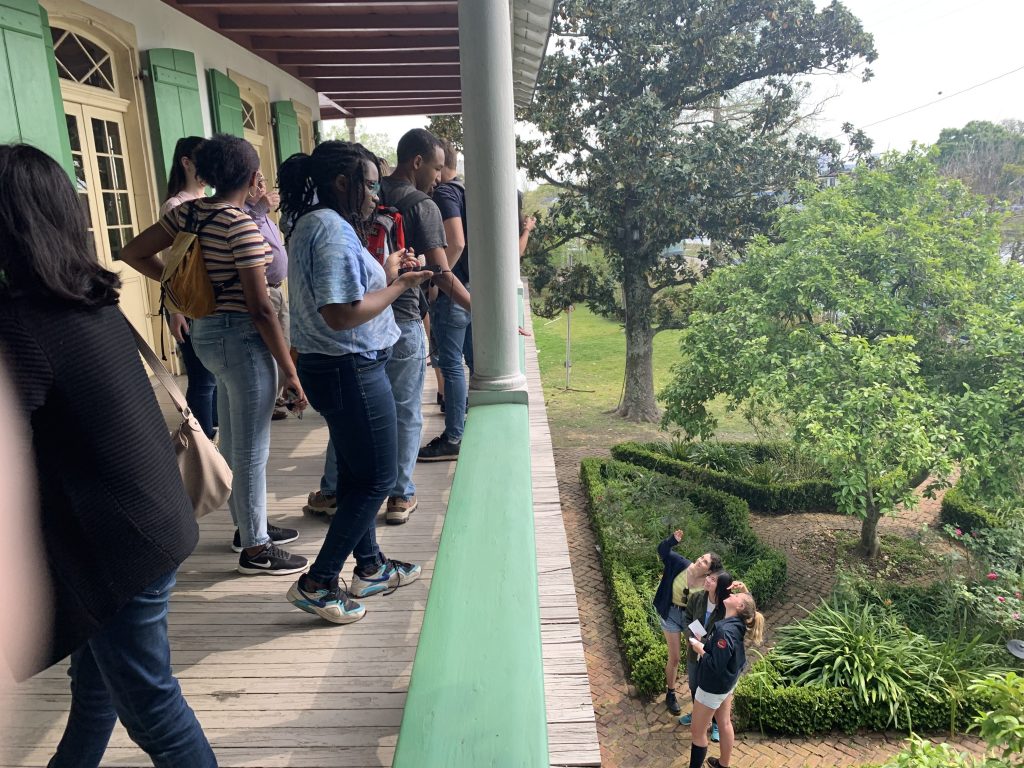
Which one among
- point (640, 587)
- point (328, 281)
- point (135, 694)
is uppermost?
point (328, 281)

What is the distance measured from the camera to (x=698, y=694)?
5312 millimetres

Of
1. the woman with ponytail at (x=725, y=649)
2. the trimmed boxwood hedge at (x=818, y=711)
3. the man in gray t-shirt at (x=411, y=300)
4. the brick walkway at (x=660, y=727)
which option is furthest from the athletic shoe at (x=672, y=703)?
the man in gray t-shirt at (x=411, y=300)

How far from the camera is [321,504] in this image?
10.2 feet

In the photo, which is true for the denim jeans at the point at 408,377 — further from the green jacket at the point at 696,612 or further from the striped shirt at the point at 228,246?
the green jacket at the point at 696,612

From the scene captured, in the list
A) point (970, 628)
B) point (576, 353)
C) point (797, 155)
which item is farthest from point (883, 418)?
point (576, 353)

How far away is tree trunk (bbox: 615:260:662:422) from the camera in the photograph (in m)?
17.9

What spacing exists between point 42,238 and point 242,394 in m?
1.23

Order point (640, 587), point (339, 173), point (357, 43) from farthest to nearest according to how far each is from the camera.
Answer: point (640, 587), point (357, 43), point (339, 173)

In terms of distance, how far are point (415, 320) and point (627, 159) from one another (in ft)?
46.8

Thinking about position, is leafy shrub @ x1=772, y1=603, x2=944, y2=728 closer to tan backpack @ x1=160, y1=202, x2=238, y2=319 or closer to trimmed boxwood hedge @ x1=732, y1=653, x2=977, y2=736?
trimmed boxwood hedge @ x1=732, y1=653, x2=977, y2=736


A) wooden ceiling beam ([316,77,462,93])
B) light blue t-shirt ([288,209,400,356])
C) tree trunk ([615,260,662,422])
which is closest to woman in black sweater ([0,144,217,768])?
light blue t-shirt ([288,209,400,356])

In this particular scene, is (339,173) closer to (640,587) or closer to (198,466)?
(198,466)

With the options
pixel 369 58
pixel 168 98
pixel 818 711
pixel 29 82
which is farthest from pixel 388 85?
pixel 818 711

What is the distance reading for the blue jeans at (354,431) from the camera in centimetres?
214
